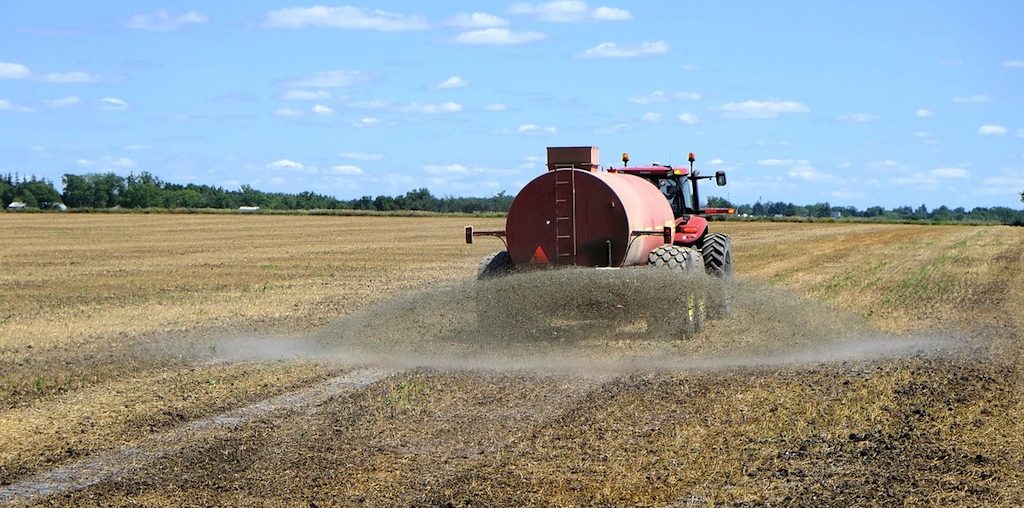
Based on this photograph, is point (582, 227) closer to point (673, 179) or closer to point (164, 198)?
point (673, 179)

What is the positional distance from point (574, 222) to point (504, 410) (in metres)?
4.43

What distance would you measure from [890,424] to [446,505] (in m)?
3.55

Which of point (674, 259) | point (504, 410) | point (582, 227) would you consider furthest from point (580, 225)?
point (504, 410)

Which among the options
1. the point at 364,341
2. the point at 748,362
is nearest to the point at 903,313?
the point at 748,362

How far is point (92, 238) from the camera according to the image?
42.0m

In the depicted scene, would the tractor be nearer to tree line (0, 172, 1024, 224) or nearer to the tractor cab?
the tractor cab

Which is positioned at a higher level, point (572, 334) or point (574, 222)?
point (574, 222)

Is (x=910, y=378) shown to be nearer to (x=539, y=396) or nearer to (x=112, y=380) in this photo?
(x=539, y=396)

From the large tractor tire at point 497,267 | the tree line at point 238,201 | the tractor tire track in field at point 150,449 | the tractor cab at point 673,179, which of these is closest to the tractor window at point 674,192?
the tractor cab at point 673,179

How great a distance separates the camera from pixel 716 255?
15.6 meters

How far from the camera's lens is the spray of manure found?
39.5 feet

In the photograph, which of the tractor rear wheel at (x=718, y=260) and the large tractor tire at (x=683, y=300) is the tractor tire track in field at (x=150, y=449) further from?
the tractor rear wheel at (x=718, y=260)

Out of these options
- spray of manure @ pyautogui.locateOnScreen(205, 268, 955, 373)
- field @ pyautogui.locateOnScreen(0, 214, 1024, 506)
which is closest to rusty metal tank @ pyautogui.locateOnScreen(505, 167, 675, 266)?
spray of manure @ pyautogui.locateOnScreen(205, 268, 955, 373)

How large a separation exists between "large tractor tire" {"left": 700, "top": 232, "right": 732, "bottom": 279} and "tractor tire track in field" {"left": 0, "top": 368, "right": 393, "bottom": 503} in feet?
20.7
